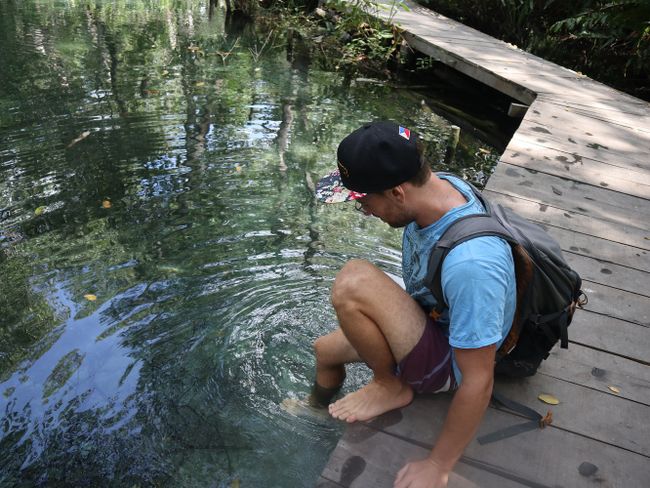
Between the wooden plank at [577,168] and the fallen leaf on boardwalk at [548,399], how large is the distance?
247 cm

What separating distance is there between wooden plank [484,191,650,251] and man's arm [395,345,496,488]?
2070 mm

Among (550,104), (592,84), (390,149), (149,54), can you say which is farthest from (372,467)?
(149,54)

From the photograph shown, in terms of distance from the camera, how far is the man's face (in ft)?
6.83

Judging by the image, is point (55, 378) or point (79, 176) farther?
point (79, 176)

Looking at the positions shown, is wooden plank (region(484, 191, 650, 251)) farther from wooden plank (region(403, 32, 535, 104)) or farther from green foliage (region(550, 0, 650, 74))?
green foliage (region(550, 0, 650, 74))

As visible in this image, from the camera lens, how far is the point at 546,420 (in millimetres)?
2312

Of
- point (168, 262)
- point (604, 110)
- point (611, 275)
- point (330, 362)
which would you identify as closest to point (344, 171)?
point (330, 362)

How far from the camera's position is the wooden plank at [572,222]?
3762 mm

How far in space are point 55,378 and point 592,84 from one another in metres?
6.76

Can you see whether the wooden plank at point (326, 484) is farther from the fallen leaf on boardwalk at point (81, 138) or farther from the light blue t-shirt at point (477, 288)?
the fallen leaf on boardwalk at point (81, 138)

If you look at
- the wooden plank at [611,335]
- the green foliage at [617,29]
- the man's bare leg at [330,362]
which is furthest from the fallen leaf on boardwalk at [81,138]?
the green foliage at [617,29]

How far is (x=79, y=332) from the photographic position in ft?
11.9

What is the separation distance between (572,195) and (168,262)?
2.76m

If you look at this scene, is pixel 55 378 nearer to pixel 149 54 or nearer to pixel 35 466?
pixel 35 466
